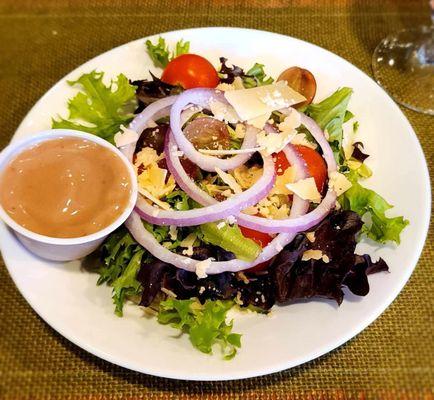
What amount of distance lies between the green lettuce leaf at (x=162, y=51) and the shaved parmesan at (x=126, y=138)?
48cm

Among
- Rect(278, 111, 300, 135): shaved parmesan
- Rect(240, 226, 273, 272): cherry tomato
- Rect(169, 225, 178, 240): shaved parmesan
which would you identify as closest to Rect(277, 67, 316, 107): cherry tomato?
Rect(278, 111, 300, 135): shaved parmesan

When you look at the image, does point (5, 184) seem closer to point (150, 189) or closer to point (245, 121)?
point (150, 189)

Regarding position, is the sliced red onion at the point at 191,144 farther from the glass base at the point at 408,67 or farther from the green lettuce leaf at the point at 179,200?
the glass base at the point at 408,67

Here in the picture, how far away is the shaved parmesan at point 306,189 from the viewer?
1795mm

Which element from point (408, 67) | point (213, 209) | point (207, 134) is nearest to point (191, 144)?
point (207, 134)

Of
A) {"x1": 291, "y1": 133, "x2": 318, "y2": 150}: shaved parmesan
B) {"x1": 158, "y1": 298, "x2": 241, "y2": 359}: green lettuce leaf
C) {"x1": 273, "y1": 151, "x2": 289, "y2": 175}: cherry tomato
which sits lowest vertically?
{"x1": 158, "y1": 298, "x2": 241, "y2": 359}: green lettuce leaf

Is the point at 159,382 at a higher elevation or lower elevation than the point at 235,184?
lower

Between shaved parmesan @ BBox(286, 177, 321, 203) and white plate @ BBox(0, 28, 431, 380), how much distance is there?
251mm

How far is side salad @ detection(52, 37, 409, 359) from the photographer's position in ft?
5.60

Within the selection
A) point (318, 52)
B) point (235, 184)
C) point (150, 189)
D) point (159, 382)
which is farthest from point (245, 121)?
point (159, 382)

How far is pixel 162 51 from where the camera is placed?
223 cm

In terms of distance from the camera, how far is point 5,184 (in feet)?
5.51

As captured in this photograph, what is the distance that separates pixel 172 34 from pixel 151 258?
105 cm

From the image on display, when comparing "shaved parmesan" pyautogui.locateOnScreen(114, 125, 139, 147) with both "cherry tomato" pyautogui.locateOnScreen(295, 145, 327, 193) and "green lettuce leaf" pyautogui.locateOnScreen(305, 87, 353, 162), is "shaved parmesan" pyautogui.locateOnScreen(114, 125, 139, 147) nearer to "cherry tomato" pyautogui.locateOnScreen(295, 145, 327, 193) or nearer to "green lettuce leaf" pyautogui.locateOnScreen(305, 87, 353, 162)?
"cherry tomato" pyautogui.locateOnScreen(295, 145, 327, 193)
